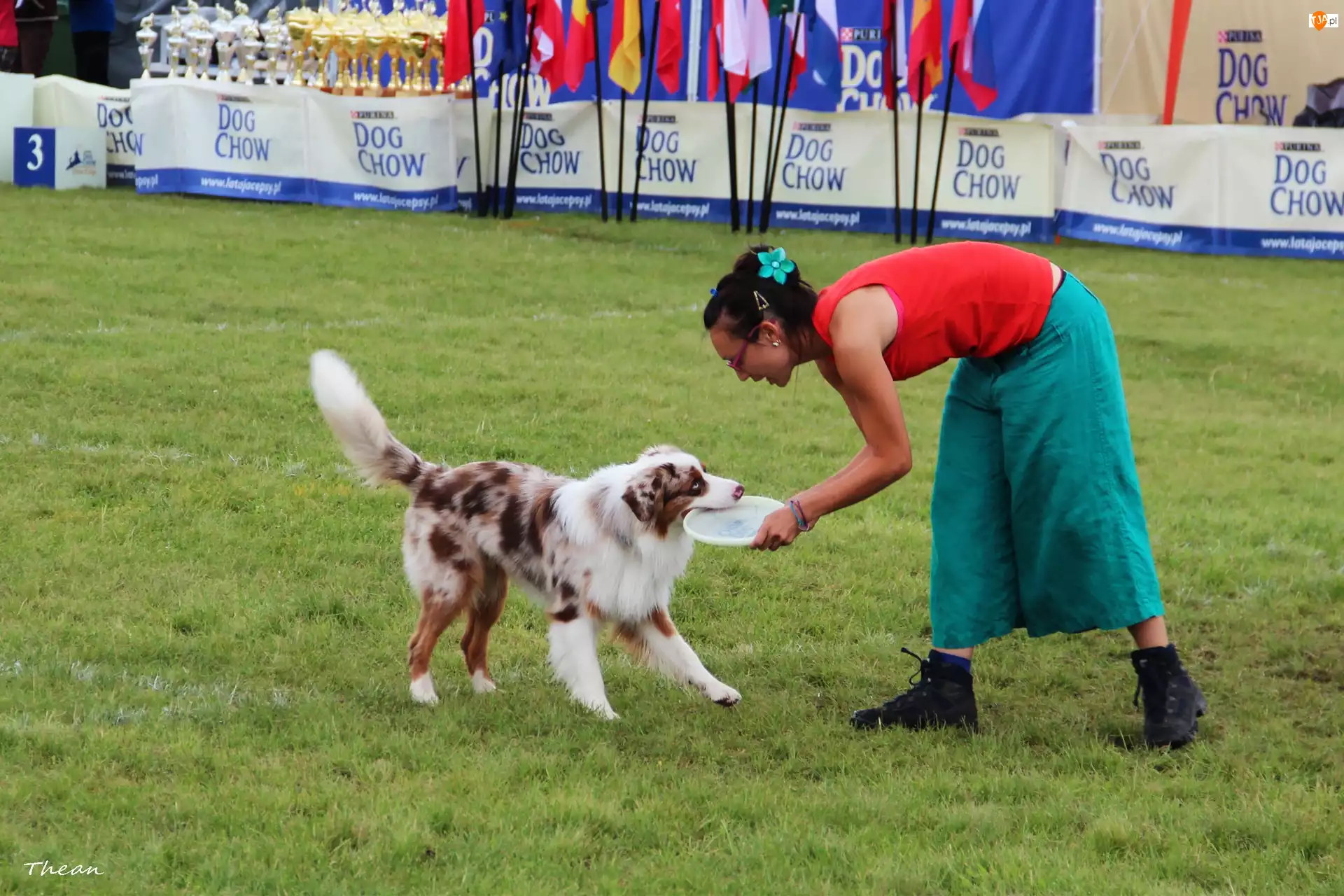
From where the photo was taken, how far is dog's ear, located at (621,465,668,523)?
486 centimetres

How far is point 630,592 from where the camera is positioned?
4.98 m

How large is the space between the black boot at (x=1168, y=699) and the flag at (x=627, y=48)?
13.8 m

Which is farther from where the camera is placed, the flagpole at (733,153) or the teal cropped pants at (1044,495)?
the flagpole at (733,153)

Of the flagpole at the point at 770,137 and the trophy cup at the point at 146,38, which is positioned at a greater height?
the trophy cup at the point at 146,38

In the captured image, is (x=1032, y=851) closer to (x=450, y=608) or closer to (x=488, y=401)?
(x=450, y=608)

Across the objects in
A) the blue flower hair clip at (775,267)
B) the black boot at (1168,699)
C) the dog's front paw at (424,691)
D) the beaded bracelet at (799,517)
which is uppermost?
the blue flower hair clip at (775,267)

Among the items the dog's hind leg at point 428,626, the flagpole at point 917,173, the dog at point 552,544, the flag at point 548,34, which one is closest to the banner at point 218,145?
the flag at point 548,34

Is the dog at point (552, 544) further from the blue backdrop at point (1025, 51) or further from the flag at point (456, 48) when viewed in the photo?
the blue backdrop at point (1025, 51)

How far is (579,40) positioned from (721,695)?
14051mm

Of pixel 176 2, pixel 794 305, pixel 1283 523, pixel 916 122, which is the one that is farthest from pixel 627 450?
pixel 176 2

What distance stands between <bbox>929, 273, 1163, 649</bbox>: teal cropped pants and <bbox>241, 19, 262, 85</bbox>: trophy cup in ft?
50.8

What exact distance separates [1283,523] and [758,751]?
4.24 meters

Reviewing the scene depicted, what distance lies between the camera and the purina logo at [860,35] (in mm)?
20125

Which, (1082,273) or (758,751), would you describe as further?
(1082,273)
